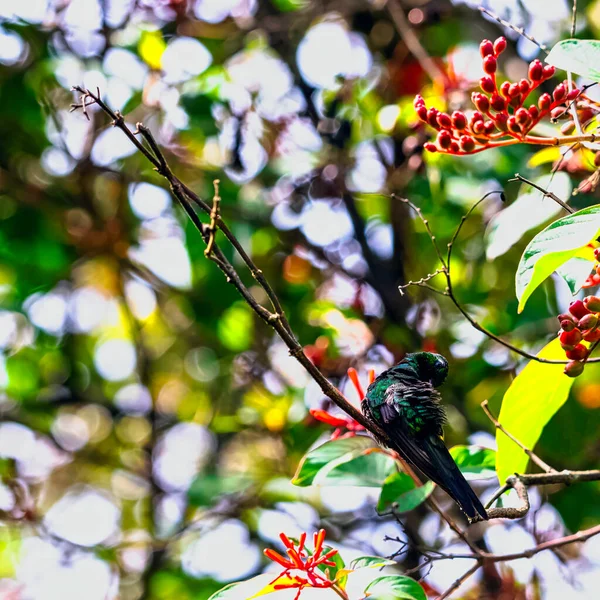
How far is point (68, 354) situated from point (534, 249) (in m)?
3.44

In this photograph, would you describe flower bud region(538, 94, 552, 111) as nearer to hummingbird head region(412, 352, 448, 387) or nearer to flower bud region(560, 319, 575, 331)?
flower bud region(560, 319, 575, 331)

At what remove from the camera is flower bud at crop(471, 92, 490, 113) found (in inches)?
64.8

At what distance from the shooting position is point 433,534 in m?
3.13

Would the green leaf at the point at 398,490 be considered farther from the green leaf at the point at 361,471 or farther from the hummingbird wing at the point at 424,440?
the hummingbird wing at the point at 424,440

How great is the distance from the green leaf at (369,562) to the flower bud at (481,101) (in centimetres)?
95

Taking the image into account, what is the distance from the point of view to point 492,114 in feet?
5.51

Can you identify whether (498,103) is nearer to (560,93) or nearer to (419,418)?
(560,93)

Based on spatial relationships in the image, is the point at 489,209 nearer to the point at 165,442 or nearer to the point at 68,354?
the point at 165,442

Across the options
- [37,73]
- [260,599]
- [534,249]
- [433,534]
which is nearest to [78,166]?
[37,73]

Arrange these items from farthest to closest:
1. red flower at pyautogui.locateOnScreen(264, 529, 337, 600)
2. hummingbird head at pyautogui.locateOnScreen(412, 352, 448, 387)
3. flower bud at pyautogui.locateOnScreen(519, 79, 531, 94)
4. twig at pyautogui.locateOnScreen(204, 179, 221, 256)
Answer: hummingbird head at pyautogui.locateOnScreen(412, 352, 448, 387) < flower bud at pyautogui.locateOnScreen(519, 79, 531, 94) < red flower at pyautogui.locateOnScreen(264, 529, 337, 600) < twig at pyautogui.locateOnScreen(204, 179, 221, 256)

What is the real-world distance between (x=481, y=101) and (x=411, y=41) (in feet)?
5.52

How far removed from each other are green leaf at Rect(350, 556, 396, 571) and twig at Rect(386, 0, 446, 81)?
76.1 inches

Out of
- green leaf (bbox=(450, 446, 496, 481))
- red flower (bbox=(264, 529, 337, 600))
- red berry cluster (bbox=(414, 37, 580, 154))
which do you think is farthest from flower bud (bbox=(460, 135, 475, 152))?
red flower (bbox=(264, 529, 337, 600))

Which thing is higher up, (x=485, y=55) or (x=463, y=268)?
(x=463, y=268)
